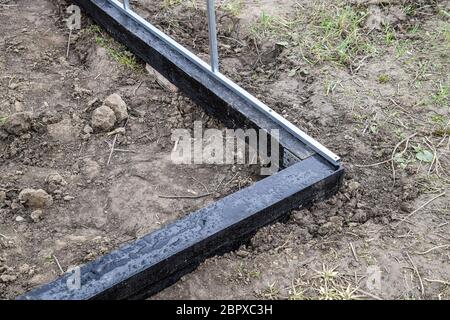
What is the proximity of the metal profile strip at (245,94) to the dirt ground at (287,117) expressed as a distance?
20cm

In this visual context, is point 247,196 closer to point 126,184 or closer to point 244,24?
point 126,184

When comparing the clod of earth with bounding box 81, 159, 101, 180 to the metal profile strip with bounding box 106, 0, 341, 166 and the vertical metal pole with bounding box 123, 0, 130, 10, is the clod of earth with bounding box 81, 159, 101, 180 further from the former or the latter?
the vertical metal pole with bounding box 123, 0, 130, 10

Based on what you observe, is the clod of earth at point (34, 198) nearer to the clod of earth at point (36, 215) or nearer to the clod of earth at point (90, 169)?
the clod of earth at point (36, 215)

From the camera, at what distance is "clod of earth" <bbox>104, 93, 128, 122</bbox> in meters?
3.37

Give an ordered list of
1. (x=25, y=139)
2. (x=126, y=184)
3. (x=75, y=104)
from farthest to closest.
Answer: (x=75, y=104)
(x=25, y=139)
(x=126, y=184)

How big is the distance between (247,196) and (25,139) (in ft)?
4.33

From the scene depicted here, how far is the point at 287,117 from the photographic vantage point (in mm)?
3289

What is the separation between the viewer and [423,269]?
2.51 m

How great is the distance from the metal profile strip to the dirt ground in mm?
198

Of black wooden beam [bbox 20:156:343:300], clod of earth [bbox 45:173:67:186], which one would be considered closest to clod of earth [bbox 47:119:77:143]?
clod of earth [bbox 45:173:67:186]

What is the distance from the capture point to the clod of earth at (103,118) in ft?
10.9

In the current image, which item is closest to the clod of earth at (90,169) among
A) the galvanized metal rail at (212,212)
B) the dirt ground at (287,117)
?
the dirt ground at (287,117)
